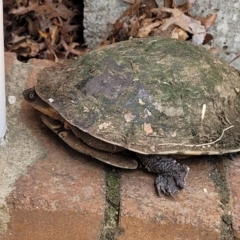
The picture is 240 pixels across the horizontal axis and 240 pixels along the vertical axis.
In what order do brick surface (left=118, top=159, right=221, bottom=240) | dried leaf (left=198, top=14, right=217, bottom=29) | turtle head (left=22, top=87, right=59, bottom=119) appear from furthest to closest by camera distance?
1. dried leaf (left=198, top=14, right=217, bottom=29)
2. turtle head (left=22, top=87, right=59, bottom=119)
3. brick surface (left=118, top=159, right=221, bottom=240)

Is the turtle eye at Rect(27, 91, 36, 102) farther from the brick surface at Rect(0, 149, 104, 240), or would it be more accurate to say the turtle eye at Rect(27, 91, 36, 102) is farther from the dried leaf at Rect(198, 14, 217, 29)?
the dried leaf at Rect(198, 14, 217, 29)

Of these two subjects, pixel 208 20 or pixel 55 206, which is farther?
pixel 208 20

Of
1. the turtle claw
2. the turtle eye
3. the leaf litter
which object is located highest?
the turtle eye

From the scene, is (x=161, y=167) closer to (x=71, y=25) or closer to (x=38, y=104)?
(x=38, y=104)

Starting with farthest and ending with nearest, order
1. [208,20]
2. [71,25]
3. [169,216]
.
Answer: [71,25], [208,20], [169,216]

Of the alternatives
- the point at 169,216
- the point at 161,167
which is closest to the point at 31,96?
the point at 161,167

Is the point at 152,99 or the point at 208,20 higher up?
the point at 152,99

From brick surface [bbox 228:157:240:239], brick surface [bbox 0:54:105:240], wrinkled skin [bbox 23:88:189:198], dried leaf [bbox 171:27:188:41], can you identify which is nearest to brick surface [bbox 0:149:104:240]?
brick surface [bbox 0:54:105:240]
